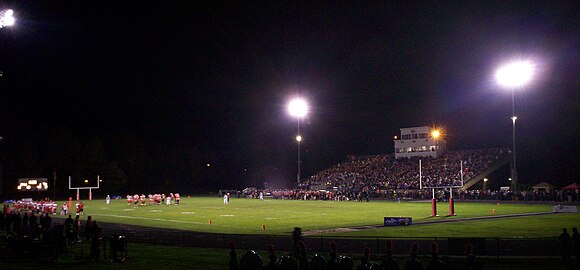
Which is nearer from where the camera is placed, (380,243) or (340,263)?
(340,263)

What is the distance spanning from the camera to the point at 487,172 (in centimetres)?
6725

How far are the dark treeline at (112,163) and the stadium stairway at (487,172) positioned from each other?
2130 inches

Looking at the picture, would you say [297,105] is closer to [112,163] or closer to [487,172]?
[487,172]

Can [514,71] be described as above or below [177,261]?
above

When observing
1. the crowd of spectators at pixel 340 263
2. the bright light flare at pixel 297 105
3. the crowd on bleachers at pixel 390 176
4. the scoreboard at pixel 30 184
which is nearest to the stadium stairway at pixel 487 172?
the crowd on bleachers at pixel 390 176

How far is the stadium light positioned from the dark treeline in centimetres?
5689

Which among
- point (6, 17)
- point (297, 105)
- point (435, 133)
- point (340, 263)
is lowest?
point (340, 263)

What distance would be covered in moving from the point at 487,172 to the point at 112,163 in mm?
62658

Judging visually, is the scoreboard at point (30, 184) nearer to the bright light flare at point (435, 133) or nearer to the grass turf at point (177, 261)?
the grass turf at point (177, 261)

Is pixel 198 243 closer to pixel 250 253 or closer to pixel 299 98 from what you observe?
pixel 250 253

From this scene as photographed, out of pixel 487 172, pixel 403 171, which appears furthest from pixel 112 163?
pixel 487 172

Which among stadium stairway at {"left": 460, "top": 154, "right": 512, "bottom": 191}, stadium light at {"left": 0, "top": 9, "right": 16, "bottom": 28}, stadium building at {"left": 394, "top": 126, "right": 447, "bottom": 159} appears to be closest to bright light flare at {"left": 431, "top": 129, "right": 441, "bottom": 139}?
stadium building at {"left": 394, "top": 126, "right": 447, "bottom": 159}

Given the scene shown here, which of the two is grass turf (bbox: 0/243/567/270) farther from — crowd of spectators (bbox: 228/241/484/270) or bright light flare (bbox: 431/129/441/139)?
bright light flare (bbox: 431/129/441/139)

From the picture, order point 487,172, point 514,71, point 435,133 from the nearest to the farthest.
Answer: point 514,71 < point 487,172 < point 435,133
